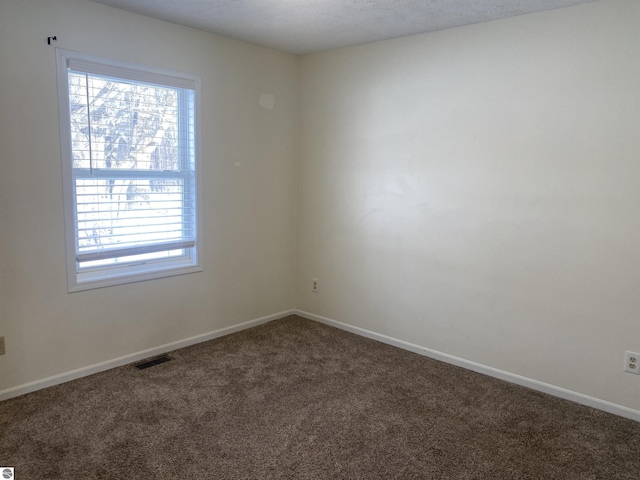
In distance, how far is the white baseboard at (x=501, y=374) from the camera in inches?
109

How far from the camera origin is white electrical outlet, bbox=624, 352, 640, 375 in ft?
8.82

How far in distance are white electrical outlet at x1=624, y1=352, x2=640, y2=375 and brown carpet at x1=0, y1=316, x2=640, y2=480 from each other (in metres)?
0.29

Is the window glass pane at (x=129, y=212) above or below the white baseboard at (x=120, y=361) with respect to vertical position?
above

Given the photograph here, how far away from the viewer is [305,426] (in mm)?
2582

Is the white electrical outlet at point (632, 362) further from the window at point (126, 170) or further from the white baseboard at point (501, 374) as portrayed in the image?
the window at point (126, 170)

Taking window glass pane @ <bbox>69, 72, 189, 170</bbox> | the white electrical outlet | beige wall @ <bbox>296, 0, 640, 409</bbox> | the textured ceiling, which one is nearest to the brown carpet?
the white electrical outlet

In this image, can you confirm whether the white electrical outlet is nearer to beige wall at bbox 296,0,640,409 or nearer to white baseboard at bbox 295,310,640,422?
beige wall at bbox 296,0,640,409

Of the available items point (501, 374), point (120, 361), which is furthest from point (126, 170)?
point (501, 374)

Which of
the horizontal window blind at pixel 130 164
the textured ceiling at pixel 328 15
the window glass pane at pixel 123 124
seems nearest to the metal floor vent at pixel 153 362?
the horizontal window blind at pixel 130 164

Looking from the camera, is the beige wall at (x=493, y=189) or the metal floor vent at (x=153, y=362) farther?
the metal floor vent at (x=153, y=362)

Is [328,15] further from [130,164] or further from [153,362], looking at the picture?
[153,362]

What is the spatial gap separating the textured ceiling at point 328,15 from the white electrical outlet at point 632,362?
203cm

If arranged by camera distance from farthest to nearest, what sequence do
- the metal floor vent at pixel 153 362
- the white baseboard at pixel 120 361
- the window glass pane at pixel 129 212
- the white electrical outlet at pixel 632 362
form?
the metal floor vent at pixel 153 362
the window glass pane at pixel 129 212
the white baseboard at pixel 120 361
the white electrical outlet at pixel 632 362

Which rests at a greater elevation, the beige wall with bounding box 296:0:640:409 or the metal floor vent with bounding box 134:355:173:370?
the beige wall with bounding box 296:0:640:409
